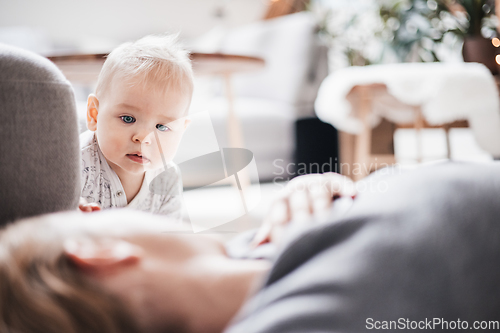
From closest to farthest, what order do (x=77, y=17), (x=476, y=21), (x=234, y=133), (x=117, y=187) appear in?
(x=117, y=187), (x=234, y=133), (x=476, y=21), (x=77, y=17)

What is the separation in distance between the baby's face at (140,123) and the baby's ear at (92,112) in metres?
0.02

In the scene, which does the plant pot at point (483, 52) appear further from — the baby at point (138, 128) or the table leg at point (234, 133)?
the baby at point (138, 128)

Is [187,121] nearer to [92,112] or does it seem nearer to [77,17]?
[92,112]

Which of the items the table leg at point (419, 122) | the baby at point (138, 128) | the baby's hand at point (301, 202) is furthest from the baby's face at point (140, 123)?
the table leg at point (419, 122)

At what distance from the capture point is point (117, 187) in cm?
34

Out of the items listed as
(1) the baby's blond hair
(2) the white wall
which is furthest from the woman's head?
(2) the white wall

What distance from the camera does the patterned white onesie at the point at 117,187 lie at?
32cm

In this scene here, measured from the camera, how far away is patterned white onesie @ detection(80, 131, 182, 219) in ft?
1.03

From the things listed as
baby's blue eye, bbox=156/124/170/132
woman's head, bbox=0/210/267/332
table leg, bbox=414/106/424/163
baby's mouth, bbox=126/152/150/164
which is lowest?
table leg, bbox=414/106/424/163

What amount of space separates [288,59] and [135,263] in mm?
1465

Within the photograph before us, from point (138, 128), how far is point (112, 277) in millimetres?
118

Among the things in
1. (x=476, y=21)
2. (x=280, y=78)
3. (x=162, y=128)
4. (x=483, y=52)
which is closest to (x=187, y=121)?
(x=162, y=128)

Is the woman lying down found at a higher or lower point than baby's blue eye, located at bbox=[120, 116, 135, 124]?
lower

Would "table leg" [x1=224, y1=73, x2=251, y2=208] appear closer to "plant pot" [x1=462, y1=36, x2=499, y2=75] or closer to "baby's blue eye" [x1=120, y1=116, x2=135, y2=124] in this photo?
"baby's blue eye" [x1=120, y1=116, x2=135, y2=124]
